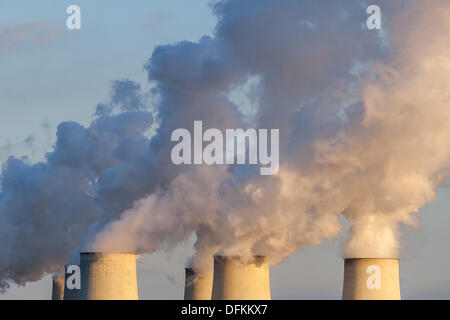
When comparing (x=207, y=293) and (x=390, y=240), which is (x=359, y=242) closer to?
(x=390, y=240)

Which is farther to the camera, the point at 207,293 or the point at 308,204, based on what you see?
the point at 207,293

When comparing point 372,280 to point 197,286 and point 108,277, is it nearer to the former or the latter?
→ point 108,277

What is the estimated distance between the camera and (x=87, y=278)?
46312 mm

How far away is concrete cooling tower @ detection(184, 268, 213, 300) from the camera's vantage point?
2192 inches

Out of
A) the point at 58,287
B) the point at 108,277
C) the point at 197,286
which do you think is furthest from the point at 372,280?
the point at 58,287

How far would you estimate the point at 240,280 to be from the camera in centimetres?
4791

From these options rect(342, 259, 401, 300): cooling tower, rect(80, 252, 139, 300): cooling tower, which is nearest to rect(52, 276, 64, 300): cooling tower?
rect(80, 252, 139, 300): cooling tower

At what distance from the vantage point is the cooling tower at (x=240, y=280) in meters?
47.5

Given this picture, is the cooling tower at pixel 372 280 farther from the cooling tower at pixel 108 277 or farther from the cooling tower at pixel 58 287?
the cooling tower at pixel 58 287

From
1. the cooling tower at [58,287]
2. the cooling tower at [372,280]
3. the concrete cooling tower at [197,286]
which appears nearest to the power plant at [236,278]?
the cooling tower at [372,280]

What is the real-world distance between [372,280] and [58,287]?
1003 inches
